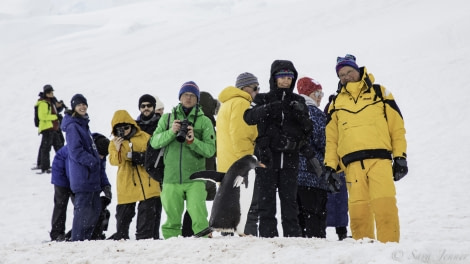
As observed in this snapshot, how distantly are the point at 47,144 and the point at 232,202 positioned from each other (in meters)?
8.15

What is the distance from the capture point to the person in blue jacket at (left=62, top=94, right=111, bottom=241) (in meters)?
6.28

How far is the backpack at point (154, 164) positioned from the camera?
5.89 m

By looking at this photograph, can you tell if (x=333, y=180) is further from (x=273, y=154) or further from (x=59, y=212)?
(x=59, y=212)

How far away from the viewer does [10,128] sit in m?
17.3

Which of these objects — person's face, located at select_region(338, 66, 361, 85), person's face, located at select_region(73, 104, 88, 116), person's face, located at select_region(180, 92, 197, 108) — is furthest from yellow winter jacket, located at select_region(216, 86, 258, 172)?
person's face, located at select_region(73, 104, 88, 116)

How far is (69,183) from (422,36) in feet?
55.0

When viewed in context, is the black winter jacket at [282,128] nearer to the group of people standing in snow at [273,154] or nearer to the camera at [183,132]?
the group of people standing in snow at [273,154]

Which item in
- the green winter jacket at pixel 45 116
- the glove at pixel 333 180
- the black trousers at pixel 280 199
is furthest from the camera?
the green winter jacket at pixel 45 116

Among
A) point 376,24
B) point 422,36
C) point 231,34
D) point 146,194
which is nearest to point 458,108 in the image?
point 422,36

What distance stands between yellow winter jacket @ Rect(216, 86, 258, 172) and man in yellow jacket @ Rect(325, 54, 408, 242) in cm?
99

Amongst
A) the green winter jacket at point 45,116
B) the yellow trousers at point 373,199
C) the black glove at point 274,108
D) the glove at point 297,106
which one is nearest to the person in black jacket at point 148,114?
the black glove at point 274,108

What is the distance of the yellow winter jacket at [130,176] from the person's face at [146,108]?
1.21ft

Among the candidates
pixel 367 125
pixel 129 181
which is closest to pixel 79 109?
pixel 129 181

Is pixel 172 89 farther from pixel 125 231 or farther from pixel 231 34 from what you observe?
pixel 125 231
